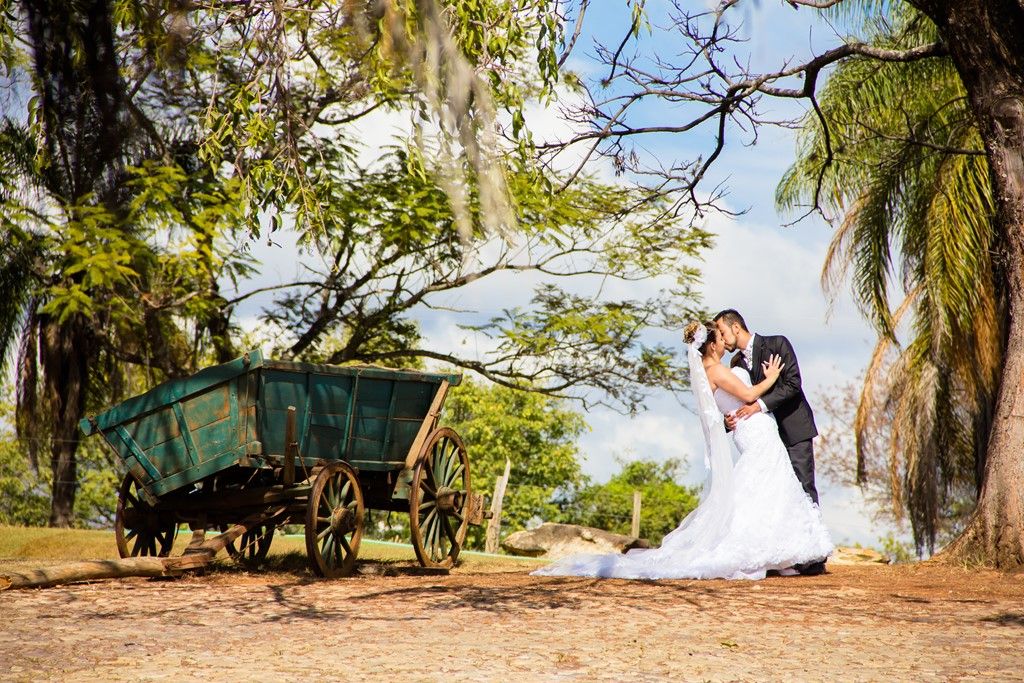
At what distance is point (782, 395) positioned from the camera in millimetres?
9172

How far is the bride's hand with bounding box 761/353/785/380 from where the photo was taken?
A: 9133 mm

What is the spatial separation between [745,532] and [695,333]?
1.75m

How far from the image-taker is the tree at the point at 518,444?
89.1ft

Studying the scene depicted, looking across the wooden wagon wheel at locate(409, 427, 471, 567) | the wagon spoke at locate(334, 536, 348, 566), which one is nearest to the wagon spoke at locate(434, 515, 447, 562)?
the wooden wagon wheel at locate(409, 427, 471, 567)

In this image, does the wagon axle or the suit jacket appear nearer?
the suit jacket

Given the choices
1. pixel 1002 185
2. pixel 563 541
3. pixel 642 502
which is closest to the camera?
pixel 1002 185

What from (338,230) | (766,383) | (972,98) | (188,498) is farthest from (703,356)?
(338,230)

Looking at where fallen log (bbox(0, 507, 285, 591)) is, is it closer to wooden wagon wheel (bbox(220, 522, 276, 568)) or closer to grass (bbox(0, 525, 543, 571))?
wooden wagon wheel (bbox(220, 522, 276, 568))

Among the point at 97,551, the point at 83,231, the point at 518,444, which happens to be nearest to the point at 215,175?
the point at 83,231

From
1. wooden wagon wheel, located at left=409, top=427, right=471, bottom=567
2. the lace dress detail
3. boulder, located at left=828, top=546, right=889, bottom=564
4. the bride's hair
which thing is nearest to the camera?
the lace dress detail

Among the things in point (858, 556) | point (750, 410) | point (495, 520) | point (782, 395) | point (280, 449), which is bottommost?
point (858, 556)

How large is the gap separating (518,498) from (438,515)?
17175 mm

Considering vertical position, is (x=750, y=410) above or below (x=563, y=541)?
above

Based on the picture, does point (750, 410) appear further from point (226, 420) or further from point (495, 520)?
point (495, 520)
